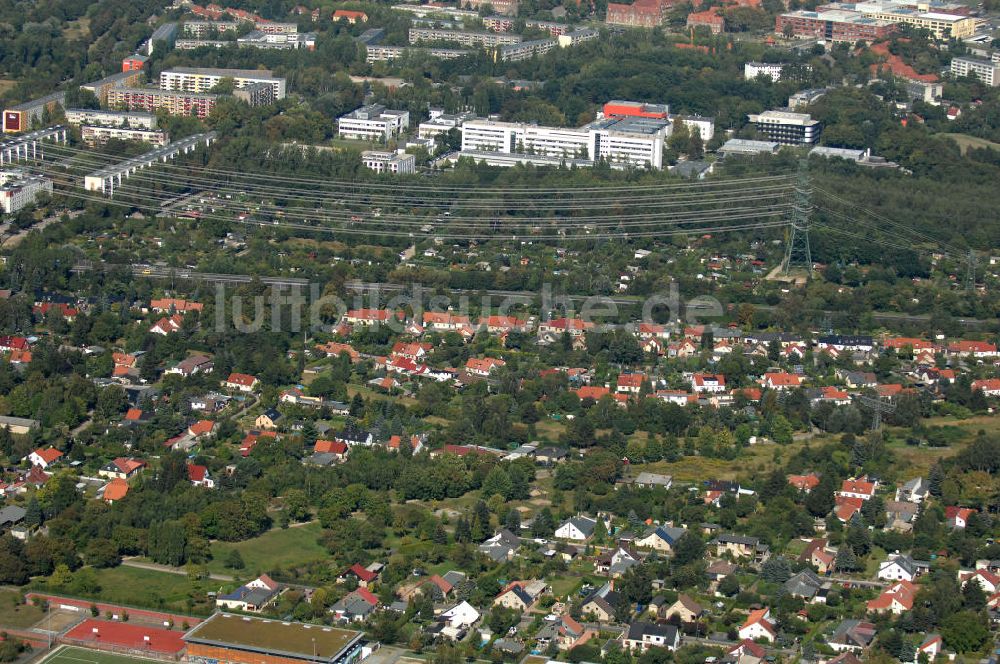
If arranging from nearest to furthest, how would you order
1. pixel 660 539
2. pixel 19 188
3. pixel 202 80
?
pixel 660 539 → pixel 19 188 → pixel 202 80

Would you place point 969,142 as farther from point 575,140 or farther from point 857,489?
point 857,489

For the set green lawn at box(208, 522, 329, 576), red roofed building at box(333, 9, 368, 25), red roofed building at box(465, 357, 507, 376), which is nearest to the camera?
green lawn at box(208, 522, 329, 576)

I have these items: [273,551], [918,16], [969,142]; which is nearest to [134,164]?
[969,142]

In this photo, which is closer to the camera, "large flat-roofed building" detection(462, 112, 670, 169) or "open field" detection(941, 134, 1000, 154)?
"large flat-roofed building" detection(462, 112, 670, 169)

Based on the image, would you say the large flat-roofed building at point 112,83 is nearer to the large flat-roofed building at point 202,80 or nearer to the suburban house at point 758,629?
the large flat-roofed building at point 202,80

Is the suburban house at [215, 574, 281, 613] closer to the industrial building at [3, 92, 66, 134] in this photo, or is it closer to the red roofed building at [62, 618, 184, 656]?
the red roofed building at [62, 618, 184, 656]

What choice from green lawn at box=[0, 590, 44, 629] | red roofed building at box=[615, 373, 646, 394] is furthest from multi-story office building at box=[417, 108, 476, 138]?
green lawn at box=[0, 590, 44, 629]
